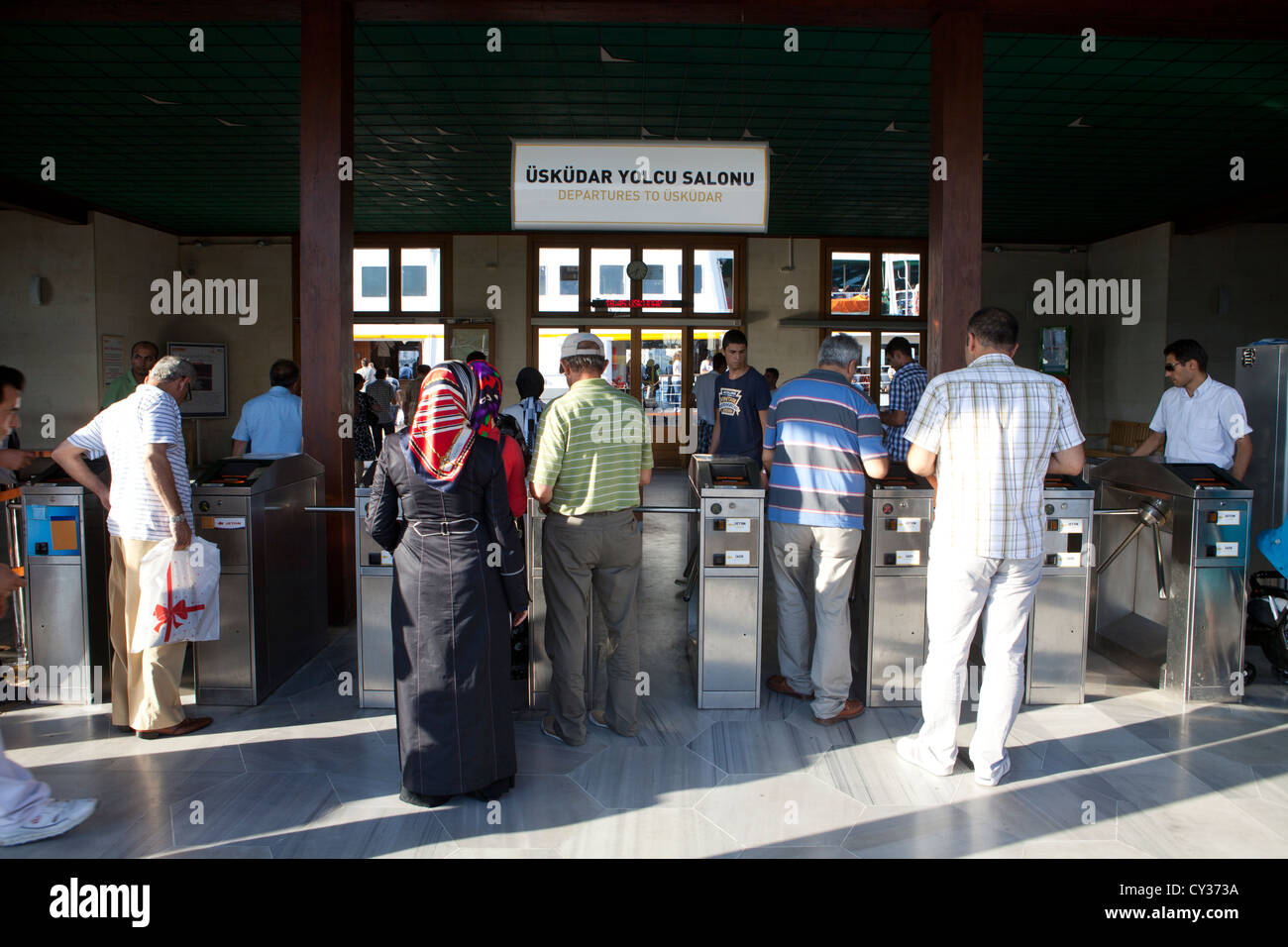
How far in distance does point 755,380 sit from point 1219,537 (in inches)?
125

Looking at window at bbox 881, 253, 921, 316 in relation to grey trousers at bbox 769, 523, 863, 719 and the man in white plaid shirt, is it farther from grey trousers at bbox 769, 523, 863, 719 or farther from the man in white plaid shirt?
the man in white plaid shirt

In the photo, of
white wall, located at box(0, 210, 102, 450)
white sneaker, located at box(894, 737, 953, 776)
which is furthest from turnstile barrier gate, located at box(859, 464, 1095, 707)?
white wall, located at box(0, 210, 102, 450)

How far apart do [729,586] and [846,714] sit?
0.81m

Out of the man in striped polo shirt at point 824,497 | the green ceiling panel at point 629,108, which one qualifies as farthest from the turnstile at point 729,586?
the green ceiling panel at point 629,108

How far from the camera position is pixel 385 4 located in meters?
4.98

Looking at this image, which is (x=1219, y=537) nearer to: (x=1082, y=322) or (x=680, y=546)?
(x=680, y=546)

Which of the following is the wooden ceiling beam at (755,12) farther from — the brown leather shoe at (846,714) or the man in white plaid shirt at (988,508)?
the brown leather shoe at (846,714)

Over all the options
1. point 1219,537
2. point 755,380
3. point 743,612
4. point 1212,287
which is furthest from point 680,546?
point 1212,287

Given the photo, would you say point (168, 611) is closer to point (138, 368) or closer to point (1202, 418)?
point (138, 368)

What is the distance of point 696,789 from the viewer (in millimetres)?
3316

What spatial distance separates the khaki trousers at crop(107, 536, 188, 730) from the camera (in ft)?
12.3

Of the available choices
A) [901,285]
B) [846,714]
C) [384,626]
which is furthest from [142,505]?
[901,285]

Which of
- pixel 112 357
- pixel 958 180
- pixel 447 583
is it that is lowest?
pixel 447 583

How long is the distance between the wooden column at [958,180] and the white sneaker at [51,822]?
4.45 meters
